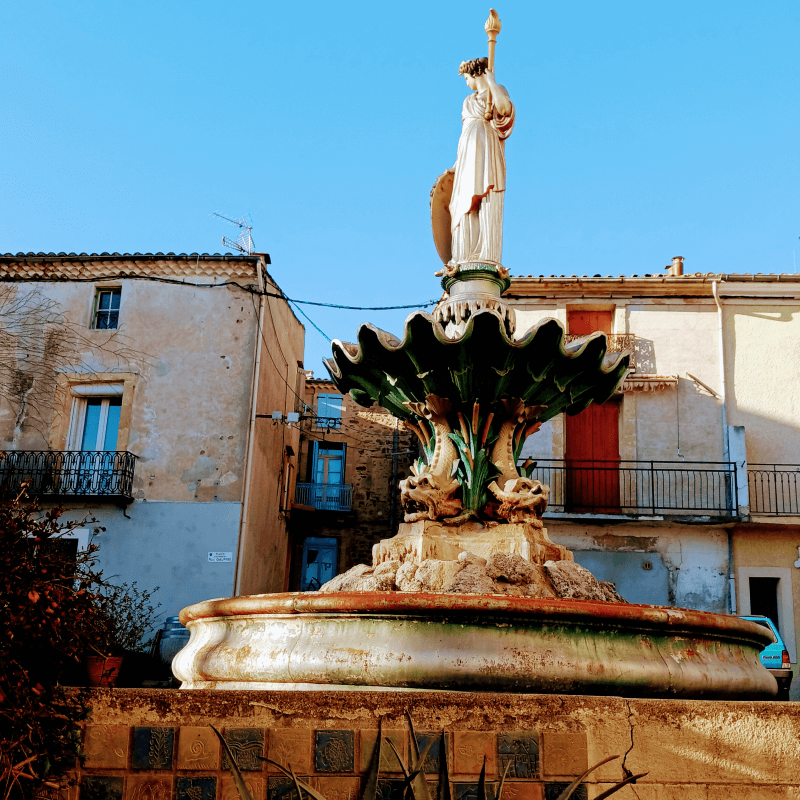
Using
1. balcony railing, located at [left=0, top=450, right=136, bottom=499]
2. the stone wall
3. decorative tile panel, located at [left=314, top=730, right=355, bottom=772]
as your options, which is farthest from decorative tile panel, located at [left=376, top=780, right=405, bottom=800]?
balcony railing, located at [left=0, top=450, right=136, bottom=499]

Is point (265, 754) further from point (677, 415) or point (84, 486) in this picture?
point (677, 415)

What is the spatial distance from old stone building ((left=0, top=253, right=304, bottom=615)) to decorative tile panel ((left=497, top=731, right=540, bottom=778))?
1590cm

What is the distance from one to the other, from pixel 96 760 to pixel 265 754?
0.58 metres

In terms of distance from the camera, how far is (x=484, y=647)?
160 inches

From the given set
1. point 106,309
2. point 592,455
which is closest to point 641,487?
point 592,455

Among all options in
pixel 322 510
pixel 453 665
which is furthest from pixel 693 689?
pixel 322 510

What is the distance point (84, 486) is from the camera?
752 inches

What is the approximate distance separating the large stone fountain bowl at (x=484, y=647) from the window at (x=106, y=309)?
17.4 m

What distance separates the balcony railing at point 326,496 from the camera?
2703cm

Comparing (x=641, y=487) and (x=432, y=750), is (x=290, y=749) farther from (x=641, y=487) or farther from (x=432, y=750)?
(x=641, y=487)

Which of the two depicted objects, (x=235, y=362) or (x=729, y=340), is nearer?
(x=235, y=362)

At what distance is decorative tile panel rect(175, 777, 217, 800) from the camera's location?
3160 mm

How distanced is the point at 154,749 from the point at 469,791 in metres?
1.07

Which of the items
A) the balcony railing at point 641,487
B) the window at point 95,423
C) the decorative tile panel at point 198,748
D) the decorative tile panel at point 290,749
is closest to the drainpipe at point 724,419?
the balcony railing at point 641,487
